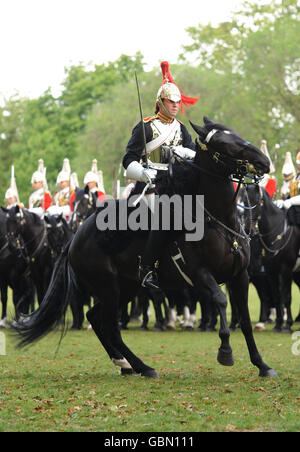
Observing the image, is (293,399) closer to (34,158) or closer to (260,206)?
(260,206)

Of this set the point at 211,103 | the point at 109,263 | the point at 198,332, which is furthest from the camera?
the point at 211,103

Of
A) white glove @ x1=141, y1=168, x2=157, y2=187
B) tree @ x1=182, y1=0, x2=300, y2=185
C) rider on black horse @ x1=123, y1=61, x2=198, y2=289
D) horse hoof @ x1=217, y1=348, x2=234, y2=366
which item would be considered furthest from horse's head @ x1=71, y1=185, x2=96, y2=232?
tree @ x1=182, y1=0, x2=300, y2=185

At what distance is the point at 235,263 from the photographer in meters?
9.17

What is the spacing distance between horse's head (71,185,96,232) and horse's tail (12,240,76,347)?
6898 millimetres

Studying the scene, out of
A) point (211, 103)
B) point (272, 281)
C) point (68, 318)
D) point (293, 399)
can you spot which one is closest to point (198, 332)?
point (272, 281)

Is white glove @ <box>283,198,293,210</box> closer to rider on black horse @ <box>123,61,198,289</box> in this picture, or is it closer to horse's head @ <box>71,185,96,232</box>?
horse's head @ <box>71,185,96,232</box>

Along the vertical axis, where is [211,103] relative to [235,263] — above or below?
above

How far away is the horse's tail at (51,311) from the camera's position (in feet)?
34.1

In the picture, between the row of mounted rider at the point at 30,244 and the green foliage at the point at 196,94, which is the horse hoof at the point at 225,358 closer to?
the row of mounted rider at the point at 30,244

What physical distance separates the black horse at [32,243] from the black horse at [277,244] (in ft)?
15.3

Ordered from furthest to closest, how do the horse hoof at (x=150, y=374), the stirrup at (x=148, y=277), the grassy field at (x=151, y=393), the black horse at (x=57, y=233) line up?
1. the black horse at (x=57, y=233)
2. the horse hoof at (x=150, y=374)
3. the stirrup at (x=148, y=277)
4. the grassy field at (x=151, y=393)

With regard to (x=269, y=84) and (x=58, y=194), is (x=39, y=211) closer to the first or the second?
(x=58, y=194)

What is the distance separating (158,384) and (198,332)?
8.09 meters

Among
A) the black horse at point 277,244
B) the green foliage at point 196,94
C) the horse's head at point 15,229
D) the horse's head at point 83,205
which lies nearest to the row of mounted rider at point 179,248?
the black horse at point 277,244
